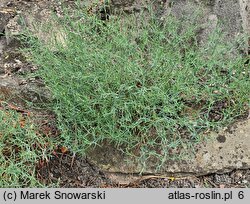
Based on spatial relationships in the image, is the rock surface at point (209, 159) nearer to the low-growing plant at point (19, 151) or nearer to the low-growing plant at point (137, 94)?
the low-growing plant at point (137, 94)

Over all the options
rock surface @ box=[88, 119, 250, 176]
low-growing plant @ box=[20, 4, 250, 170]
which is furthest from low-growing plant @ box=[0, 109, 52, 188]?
rock surface @ box=[88, 119, 250, 176]

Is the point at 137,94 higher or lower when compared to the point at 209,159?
higher

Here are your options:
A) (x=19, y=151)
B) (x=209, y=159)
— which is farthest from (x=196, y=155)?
(x=19, y=151)

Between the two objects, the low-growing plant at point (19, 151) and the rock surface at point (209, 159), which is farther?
the rock surface at point (209, 159)

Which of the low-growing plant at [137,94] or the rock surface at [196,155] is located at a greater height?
the low-growing plant at [137,94]

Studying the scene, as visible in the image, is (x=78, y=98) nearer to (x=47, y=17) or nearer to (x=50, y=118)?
(x=50, y=118)

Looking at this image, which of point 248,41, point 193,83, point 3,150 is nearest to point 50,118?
point 3,150

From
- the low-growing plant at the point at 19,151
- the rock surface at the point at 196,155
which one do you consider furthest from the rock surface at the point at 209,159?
the low-growing plant at the point at 19,151

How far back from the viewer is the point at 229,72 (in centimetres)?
246

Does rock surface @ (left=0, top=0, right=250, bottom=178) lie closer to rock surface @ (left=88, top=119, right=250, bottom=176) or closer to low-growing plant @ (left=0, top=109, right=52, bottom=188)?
rock surface @ (left=88, top=119, right=250, bottom=176)

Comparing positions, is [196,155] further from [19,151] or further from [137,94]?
[19,151]

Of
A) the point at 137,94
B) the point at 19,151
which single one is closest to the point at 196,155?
the point at 137,94

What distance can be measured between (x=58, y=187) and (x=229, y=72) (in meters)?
1.04

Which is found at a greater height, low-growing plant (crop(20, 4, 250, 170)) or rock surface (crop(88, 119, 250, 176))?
low-growing plant (crop(20, 4, 250, 170))
